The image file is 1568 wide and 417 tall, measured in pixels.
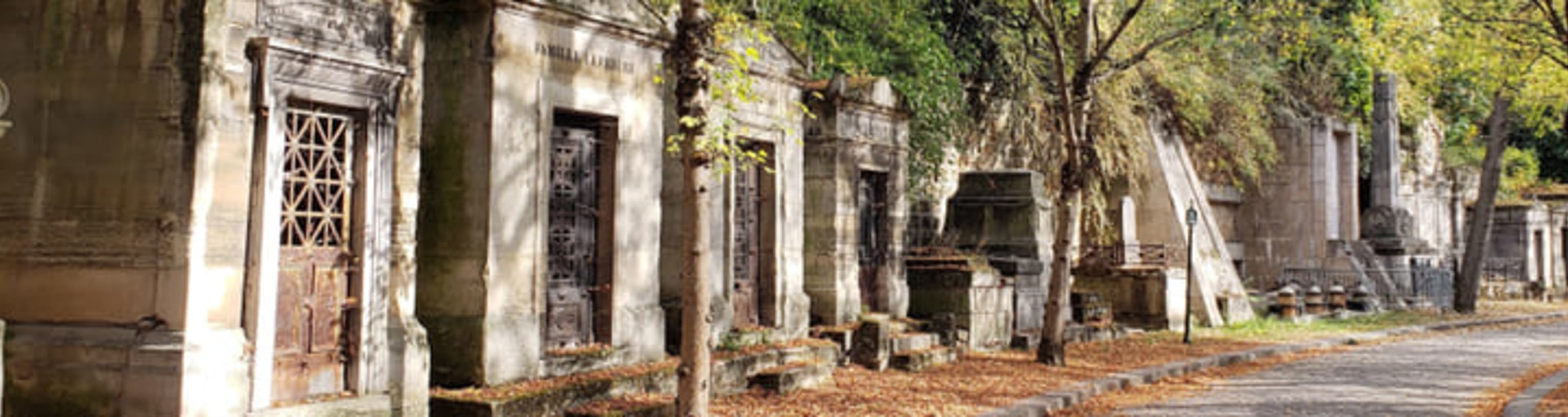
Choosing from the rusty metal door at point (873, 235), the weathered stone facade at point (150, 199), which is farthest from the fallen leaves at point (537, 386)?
Answer: the rusty metal door at point (873, 235)

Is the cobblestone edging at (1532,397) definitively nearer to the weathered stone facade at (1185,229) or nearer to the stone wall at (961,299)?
the stone wall at (961,299)

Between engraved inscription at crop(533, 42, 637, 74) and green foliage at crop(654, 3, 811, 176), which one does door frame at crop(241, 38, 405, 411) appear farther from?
green foliage at crop(654, 3, 811, 176)

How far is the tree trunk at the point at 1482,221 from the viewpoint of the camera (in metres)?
26.8

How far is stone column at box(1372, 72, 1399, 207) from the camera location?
28500 mm

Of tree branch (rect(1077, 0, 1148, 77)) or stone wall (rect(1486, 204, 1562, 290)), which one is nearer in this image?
tree branch (rect(1077, 0, 1148, 77))

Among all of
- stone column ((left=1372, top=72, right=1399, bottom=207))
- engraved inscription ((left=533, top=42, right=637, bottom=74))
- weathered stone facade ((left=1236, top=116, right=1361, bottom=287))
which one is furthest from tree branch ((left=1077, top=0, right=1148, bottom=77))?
stone column ((left=1372, top=72, right=1399, bottom=207))

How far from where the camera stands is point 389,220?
24.2 ft

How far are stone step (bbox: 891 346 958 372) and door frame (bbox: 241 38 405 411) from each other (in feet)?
21.0

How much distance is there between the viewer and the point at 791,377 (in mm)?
10312

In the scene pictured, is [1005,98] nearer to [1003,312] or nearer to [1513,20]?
[1003,312]

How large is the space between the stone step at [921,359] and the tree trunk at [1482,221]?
18.9 meters

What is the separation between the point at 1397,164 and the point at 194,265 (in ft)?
98.3

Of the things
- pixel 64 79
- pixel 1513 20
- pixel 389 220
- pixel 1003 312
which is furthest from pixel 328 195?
pixel 1513 20

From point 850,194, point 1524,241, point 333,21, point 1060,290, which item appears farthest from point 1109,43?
point 1524,241
